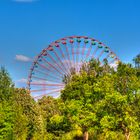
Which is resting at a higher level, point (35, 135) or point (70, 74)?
point (70, 74)

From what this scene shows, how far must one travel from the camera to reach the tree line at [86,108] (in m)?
53.9

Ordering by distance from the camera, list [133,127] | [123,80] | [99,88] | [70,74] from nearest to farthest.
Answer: [133,127], [123,80], [99,88], [70,74]

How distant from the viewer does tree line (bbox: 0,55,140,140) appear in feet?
177

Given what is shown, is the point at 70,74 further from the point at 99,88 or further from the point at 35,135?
the point at 99,88

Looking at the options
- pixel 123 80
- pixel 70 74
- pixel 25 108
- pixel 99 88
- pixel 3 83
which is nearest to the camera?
pixel 123 80

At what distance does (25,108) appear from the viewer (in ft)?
244

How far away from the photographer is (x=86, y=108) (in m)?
62.2

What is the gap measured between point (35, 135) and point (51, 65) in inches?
635

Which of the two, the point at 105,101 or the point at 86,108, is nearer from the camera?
the point at 105,101

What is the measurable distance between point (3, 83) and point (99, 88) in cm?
1524

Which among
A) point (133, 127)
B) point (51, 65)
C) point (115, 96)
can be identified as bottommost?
point (133, 127)

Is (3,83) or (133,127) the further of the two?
(3,83)

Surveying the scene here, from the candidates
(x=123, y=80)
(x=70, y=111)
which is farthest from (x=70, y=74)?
(x=123, y=80)

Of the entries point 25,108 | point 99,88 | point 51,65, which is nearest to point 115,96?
point 99,88
